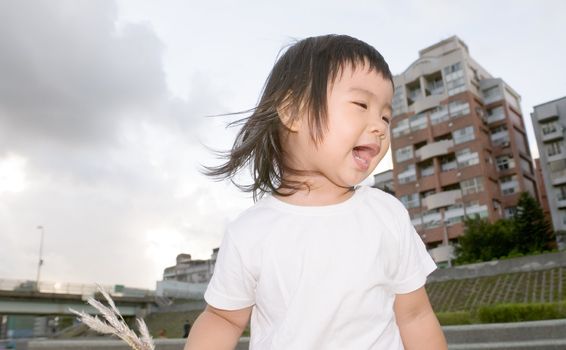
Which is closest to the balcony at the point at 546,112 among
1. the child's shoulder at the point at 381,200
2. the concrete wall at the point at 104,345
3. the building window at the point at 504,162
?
Answer: the building window at the point at 504,162

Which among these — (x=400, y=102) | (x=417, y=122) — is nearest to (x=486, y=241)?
(x=417, y=122)

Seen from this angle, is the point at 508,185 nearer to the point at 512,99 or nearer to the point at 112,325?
the point at 512,99

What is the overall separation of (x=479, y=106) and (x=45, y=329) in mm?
72820

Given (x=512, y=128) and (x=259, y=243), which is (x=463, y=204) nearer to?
(x=512, y=128)

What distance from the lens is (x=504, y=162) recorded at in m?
48.3

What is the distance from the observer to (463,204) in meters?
46.1

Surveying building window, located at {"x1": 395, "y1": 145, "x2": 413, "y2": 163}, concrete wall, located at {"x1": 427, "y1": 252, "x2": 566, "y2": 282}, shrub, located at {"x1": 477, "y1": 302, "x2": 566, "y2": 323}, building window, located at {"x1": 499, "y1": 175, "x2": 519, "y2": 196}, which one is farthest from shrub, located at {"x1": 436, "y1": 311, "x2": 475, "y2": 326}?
building window, located at {"x1": 395, "y1": 145, "x2": 413, "y2": 163}

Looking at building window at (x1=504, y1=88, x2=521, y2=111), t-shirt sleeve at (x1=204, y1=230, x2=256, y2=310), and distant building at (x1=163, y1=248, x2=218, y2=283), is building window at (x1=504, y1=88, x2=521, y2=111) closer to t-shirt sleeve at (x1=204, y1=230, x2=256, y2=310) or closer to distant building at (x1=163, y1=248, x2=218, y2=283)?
t-shirt sleeve at (x1=204, y1=230, x2=256, y2=310)

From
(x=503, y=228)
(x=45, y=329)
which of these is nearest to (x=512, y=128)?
(x=503, y=228)

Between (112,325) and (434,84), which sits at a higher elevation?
(434,84)

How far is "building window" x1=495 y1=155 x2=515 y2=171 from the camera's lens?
4766 cm

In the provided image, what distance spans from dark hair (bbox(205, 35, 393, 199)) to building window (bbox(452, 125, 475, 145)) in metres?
49.6

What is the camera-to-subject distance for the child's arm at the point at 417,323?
162 centimetres

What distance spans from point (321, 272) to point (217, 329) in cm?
47
